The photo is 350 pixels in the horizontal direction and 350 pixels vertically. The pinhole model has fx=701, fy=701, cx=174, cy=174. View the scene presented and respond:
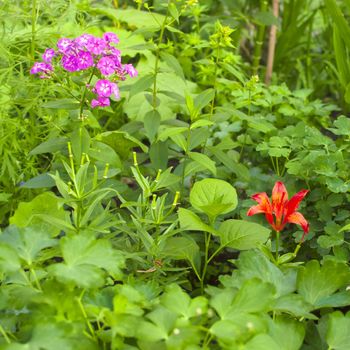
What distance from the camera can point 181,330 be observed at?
1.25 metres

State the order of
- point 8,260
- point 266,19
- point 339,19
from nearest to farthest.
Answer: point 8,260, point 339,19, point 266,19

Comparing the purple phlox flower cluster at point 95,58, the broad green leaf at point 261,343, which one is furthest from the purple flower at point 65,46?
the broad green leaf at point 261,343

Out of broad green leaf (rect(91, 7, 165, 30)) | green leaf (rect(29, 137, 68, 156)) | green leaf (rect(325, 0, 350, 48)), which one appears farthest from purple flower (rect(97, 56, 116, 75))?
broad green leaf (rect(91, 7, 165, 30))

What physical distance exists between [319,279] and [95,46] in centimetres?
81

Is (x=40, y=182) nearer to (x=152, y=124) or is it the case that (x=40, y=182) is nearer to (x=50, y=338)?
(x=152, y=124)

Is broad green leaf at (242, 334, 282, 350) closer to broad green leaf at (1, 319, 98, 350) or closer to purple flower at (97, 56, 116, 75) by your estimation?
broad green leaf at (1, 319, 98, 350)

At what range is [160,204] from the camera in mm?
1768

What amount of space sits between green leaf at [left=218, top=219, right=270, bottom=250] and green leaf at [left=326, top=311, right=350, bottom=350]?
374 mm

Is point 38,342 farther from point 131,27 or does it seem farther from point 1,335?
point 131,27

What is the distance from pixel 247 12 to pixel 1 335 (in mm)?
2410

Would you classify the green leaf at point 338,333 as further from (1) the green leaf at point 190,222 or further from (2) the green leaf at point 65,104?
(2) the green leaf at point 65,104

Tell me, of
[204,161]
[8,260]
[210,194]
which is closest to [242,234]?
[210,194]

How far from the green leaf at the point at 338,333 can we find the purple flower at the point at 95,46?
89 cm

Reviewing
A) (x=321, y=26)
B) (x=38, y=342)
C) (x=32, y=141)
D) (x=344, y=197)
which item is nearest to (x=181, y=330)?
(x=38, y=342)
